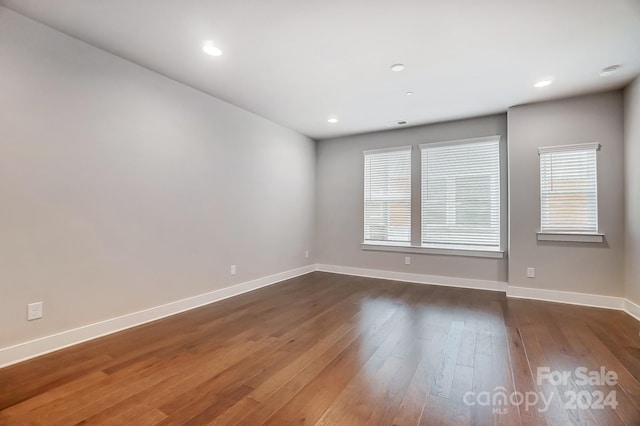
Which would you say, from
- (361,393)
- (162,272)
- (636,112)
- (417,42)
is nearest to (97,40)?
(162,272)

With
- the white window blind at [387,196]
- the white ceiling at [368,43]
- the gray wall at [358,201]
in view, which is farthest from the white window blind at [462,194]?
the white ceiling at [368,43]

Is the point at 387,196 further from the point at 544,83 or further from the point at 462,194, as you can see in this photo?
the point at 544,83

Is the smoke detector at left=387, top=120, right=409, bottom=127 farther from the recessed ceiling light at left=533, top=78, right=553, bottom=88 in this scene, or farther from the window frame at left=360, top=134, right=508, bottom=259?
the recessed ceiling light at left=533, top=78, right=553, bottom=88

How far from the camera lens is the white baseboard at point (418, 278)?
4.46m

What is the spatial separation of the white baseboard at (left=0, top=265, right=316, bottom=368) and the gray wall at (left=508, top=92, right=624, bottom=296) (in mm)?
3958

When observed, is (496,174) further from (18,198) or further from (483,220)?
(18,198)

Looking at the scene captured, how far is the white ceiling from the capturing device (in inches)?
85.9

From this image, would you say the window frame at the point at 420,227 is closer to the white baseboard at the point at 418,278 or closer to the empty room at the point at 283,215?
the empty room at the point at 283,215

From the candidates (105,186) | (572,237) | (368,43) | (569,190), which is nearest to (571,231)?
(572,237)

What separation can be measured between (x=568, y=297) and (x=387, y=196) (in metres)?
2.86

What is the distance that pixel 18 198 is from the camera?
2.27 meters

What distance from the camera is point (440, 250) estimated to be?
479cm

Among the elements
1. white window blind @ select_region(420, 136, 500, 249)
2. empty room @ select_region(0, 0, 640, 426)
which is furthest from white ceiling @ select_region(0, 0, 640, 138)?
white window blind @ select_region(420, 136, 500, 249)

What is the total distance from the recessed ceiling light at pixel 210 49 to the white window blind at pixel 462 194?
3.49m
